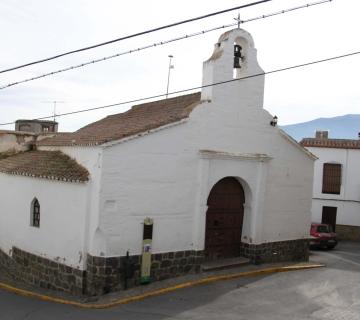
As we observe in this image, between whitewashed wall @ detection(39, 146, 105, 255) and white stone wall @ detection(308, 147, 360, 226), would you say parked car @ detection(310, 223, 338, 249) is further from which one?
whitewashed wall @ detection(39, 146, 105, 255)

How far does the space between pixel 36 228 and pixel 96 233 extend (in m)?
3.20

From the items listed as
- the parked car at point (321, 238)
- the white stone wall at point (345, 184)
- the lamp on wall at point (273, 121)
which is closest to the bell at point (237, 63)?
the lamp on wall at point (273, 121)

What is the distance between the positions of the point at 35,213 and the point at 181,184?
15.3 ft

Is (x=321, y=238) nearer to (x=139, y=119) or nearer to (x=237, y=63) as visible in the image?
(x=237, y=63)

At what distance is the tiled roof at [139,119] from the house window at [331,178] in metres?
13.9

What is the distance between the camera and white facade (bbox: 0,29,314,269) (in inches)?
476

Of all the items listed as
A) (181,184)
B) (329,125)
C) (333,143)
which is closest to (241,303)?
(181,184)

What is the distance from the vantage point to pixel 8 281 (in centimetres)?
1496

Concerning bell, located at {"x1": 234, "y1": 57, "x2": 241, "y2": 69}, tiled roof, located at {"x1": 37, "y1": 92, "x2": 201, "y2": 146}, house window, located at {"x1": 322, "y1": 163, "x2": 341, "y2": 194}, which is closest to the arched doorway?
tiled roof, located at {"x1": 37, "y1": 92, "x2": 201, "y2": 146}

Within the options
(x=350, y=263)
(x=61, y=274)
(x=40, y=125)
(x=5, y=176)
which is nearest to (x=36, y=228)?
(x=61, y=274)

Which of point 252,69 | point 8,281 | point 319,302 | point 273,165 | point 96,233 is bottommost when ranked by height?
point 8,281

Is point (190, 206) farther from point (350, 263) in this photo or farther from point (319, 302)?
point (350, 263)

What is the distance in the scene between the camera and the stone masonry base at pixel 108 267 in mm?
12008

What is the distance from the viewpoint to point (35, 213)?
14508 mm
